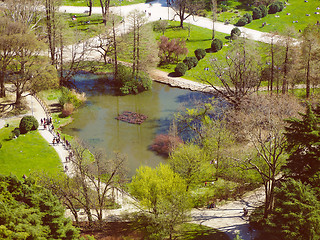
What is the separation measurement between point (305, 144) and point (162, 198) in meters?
14.0

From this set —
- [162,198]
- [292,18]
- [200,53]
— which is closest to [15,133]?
[162,198]

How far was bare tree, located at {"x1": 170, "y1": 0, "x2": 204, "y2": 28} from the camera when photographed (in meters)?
96.0

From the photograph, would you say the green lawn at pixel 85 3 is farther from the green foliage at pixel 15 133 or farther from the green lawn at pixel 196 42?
the green foliage at pixel 15 133

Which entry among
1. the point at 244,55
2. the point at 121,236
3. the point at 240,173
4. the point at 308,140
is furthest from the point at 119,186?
the point at 244,55

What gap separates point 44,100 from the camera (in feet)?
227

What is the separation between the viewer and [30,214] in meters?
33.0

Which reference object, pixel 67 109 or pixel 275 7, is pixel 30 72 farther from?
pixel 275 7

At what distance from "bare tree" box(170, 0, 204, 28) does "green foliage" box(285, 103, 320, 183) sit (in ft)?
207

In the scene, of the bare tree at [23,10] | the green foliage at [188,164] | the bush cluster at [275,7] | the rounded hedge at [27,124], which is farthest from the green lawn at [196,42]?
the green foliage at [188,164]

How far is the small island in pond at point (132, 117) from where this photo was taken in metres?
64.4

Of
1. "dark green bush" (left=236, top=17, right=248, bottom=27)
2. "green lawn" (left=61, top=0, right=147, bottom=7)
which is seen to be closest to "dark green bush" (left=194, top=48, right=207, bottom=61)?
"dark green bush" (left=236, top=17, right=248, bottom=27)

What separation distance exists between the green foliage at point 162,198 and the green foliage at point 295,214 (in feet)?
26.4

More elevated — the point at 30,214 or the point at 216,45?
the point at 216,45

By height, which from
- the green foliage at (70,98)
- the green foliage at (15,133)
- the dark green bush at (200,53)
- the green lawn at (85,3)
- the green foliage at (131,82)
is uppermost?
the green lawn at (85,3)
